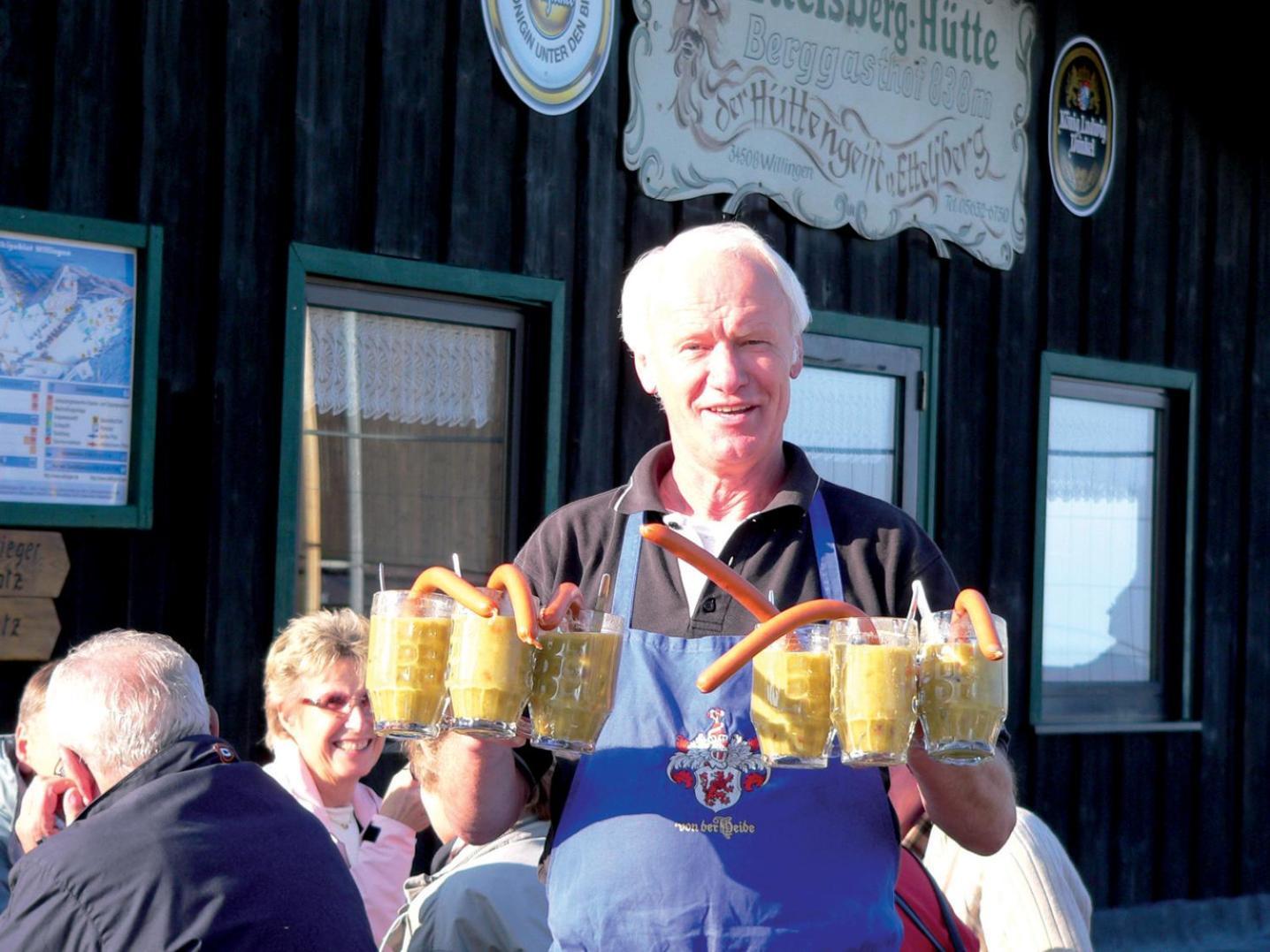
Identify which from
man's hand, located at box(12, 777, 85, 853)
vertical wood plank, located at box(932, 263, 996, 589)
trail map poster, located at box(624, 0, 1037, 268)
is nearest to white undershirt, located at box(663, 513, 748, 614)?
man's hand, located at box(12, 777, 85, 853)

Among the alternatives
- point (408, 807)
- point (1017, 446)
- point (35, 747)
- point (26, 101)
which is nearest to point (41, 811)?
point (35, 747)

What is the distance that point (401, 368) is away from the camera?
4977 millimetres

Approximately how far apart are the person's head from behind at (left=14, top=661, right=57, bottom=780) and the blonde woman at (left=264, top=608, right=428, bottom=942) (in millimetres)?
554

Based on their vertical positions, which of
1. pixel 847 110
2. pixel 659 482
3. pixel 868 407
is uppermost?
pixel 847 110

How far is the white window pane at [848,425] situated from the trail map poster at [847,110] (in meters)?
0.55

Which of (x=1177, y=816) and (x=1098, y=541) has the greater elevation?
(x=1098, y=541)

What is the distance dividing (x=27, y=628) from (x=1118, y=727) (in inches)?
181

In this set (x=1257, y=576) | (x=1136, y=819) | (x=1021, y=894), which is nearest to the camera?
(x=1021, y=894)

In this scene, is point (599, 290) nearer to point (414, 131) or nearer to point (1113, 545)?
point (414, 131)

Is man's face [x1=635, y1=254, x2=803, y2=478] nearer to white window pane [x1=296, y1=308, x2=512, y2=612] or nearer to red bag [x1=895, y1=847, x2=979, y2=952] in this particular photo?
red bag [x1=895, y1=847, x2=979, y2=952]

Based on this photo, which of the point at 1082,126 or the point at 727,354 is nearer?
the point at 727,354

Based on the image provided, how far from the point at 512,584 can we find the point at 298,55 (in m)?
2.86

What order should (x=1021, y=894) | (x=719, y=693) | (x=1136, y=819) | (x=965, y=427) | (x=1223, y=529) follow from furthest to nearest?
1. (x=1223, y=529)
2. (x=1136, y=819)
3. (x=965, y=427)
4. (x=1021, y=894)
5. (x=719, y=693)

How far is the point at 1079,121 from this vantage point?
7117 millimetres
